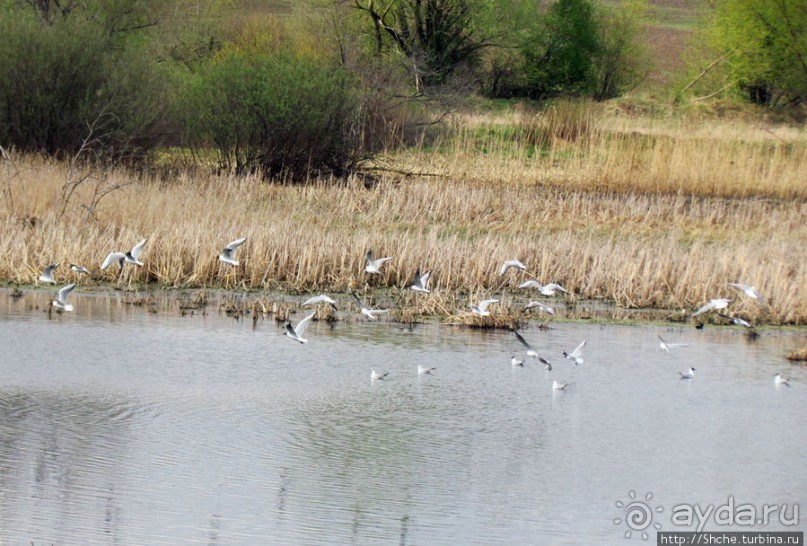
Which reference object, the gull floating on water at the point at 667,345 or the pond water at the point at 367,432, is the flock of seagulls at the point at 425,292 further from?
the pond water at the point at 367,432

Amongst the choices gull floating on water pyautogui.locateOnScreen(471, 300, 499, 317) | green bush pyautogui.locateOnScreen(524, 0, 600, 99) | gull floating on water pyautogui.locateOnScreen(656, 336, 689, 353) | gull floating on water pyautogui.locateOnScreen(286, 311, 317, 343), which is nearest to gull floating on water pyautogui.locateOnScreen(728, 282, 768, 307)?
gull floating on water pyautogui.locateOnScreen(656, 336, 689, 353)

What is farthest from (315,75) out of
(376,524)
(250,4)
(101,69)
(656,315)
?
(250,4)

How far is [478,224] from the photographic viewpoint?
55.5 ft

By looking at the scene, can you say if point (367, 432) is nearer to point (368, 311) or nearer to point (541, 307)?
point (368, 311)

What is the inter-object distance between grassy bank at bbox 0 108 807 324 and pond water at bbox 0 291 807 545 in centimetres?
131

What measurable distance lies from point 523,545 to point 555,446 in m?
1.99

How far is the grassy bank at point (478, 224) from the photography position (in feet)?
43.5

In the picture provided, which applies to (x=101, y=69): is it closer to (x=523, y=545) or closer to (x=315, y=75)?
(x=315, y=75)

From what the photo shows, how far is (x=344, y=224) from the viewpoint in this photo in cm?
1622

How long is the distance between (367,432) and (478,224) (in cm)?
902

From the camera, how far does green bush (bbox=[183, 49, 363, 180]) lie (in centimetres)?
2064

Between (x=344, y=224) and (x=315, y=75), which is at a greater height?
(x=315, y=75)

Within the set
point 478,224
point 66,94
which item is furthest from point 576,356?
point 66,94

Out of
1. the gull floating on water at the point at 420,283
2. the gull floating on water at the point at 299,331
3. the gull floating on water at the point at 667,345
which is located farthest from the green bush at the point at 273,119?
the gull floating on water at the point at 667,345
